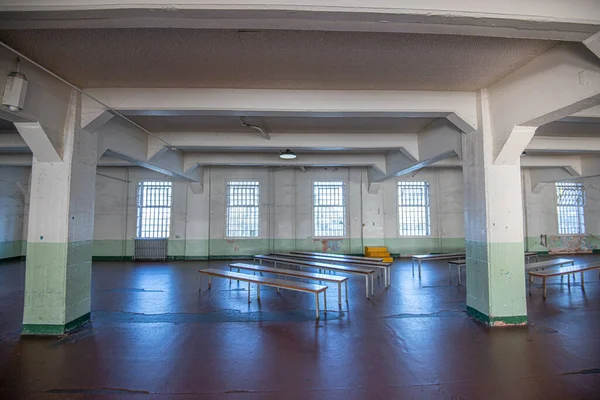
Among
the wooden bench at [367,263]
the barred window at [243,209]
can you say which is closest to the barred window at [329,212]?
the barred window at [243,209]

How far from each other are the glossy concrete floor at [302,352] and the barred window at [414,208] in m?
5.76

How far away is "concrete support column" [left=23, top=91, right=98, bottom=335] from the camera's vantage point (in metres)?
3.82

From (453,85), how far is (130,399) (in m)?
4.87

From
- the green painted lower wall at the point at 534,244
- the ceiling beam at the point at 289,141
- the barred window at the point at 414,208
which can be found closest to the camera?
the ceiling beam at the point at 289,141

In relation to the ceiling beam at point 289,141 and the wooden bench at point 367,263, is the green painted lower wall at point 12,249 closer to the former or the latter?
the ceiling beam at point 289,141

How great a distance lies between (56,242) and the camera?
12.6ft

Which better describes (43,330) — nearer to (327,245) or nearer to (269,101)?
(269,101)

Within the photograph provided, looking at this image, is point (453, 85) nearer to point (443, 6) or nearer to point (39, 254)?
point (443, 6)

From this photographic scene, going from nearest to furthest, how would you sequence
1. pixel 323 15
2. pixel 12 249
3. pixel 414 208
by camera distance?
pixel 323 15 < pixel 12 249 < pixel 414 208

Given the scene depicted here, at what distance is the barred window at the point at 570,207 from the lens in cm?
1170

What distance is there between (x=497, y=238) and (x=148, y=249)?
10436 millimetres

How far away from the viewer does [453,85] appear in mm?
3994

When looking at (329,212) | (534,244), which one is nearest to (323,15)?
(329,212)

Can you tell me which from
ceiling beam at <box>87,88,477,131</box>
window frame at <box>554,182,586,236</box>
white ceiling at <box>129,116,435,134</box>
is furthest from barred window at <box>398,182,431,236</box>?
ceiling beam at <box>87,88,477,131</box>
